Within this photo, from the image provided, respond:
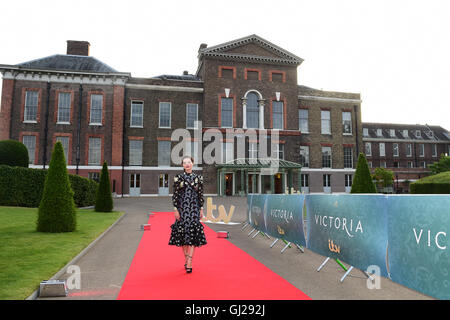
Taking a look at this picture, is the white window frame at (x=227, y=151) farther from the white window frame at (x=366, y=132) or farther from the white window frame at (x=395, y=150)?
the white window frame at (x=395, y=150)

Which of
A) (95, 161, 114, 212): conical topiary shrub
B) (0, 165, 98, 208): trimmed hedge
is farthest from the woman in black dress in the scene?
(0, 165, 98, 208): trimmed hedge

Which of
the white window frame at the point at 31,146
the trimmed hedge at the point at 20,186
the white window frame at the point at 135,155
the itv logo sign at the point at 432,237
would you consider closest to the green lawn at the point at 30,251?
the trimmed hedge at the point at 20,186

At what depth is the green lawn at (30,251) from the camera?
16.1 feet

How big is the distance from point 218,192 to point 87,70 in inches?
752

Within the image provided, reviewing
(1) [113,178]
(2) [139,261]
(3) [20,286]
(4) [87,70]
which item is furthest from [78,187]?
(4) [87,70]

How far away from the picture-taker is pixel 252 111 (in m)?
36.4

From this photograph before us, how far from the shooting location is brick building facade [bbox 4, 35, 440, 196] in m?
32.3

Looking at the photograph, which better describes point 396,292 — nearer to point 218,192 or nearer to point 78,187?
point 78,187

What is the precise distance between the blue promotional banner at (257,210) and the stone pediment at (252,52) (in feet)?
88.1

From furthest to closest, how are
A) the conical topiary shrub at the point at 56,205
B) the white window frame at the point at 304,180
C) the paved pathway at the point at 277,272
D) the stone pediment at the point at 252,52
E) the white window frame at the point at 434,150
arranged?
the white window frame at the point at 434,150 → the white window frame at the point at 304,180 → the stone pediment at the point at 252,52 → the conical topiary shrub at the point at 56,205 → the paved pathway at the point at 277,272

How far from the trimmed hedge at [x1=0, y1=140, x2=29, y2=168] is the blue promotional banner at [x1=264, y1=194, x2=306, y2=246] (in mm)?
15798

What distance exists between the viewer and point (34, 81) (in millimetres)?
32250

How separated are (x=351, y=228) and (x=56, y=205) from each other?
9.19 metres

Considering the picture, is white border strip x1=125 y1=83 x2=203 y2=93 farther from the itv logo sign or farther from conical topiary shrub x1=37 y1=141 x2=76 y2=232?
the itv logo sign
